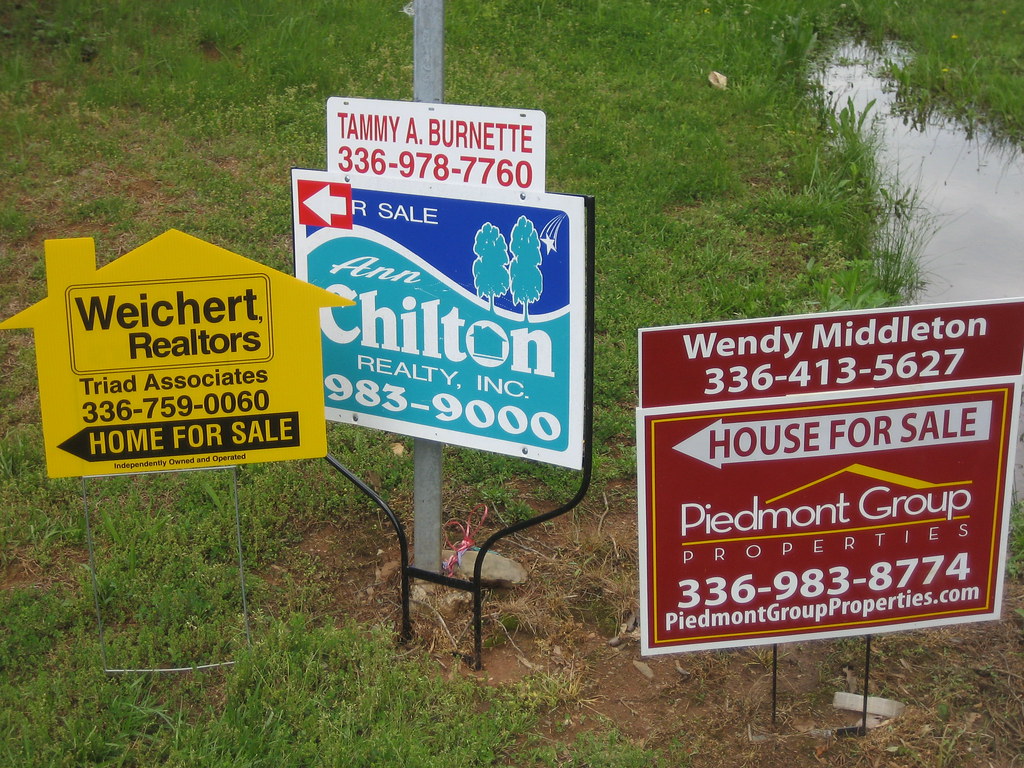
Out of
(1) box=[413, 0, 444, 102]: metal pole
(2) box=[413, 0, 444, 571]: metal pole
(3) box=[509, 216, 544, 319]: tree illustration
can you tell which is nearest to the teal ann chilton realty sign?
(3) box=[509, 216, 544, 319]: tree illustration

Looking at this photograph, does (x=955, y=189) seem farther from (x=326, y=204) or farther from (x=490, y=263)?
(x=326, y=204)

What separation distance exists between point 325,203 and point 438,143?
1.35 ft

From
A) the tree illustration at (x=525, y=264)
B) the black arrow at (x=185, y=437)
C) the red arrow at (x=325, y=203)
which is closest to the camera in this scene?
the tree illustration at (x=525, y=264)

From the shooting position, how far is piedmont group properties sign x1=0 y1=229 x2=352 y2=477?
3301 millimetres

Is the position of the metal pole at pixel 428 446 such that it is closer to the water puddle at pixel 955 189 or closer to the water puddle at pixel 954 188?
the water puddle at pixel 955 189

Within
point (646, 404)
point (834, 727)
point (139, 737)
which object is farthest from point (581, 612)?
point (139, 737)

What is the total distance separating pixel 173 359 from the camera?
3379mm

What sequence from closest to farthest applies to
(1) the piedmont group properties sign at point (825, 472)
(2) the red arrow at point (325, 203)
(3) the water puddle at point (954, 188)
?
1. (1) the piedmont group properties sign at point (825, 472)
2. (2) the red arrow at point (325, 203)
3. (3) the water puddle at point (954, 188)

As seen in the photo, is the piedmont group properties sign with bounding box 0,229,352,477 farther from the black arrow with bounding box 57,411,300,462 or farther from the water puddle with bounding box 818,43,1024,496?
the water puddle with bounding box 818,43,1024,496

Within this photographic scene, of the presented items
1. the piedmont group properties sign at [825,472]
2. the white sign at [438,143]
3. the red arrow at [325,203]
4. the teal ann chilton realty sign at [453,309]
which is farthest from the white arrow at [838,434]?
the red arrow at [325,203]

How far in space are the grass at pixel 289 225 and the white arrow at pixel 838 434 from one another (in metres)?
0.92

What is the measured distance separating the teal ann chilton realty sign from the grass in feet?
2.60

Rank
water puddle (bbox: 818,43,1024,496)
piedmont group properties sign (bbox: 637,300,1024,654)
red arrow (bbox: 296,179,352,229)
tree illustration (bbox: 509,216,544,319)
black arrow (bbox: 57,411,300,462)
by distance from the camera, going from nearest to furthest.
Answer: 1. piedmont group properties sign (bbox: 637,300,1024,654)
2. tree illustration (bbox: 509,216,544,319)
3. black arrow (bbox: 57,411,300,462)
4. red arrow (bbox: 296,179,352,229)
5. water puddle (bbox: 818,43,1024,496)

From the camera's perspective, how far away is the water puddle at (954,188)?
702 centimetres
